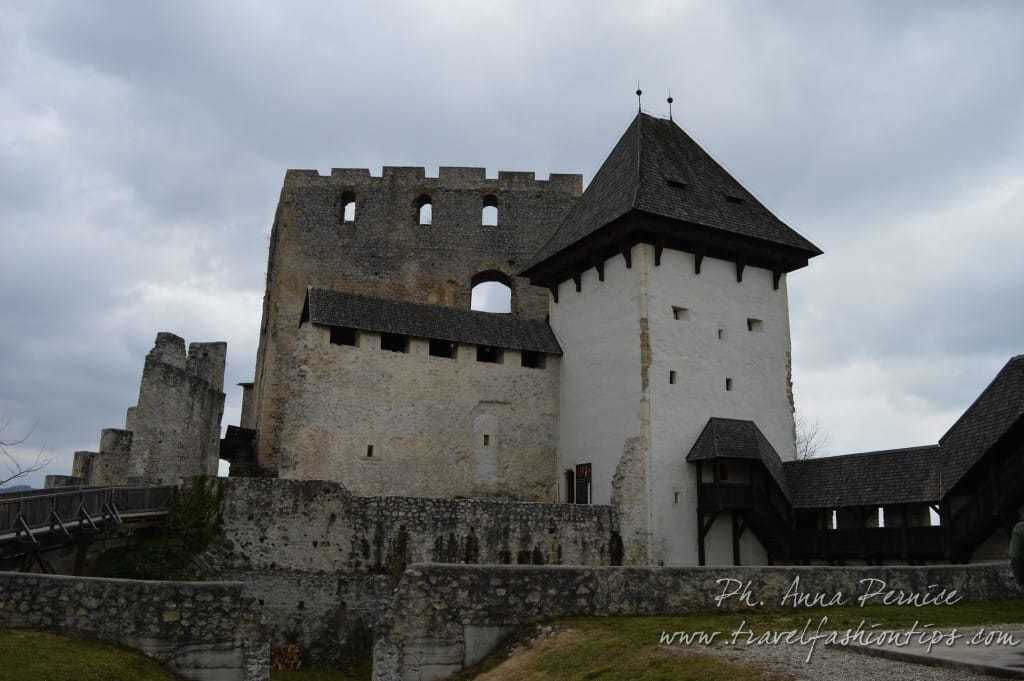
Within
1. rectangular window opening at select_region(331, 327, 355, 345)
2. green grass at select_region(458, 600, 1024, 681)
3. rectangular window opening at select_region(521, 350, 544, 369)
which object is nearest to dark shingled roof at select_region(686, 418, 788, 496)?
rectangular window opening at select_region(521, 350, 544, 369)

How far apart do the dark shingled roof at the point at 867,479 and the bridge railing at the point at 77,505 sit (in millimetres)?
15394

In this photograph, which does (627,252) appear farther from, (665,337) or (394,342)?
(394,342)

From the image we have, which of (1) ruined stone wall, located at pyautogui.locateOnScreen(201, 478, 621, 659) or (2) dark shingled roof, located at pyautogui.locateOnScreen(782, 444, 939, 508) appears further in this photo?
(2) dark shingled roof, located at pyautogui.locateOnScreen(782, 444, 939, 508)

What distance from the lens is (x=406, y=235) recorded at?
3559cm

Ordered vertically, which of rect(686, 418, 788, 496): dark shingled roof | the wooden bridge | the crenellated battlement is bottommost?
the wooden bridge

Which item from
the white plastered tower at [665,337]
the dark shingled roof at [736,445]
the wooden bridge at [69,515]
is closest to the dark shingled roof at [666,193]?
the white plastered tower at [665,337]

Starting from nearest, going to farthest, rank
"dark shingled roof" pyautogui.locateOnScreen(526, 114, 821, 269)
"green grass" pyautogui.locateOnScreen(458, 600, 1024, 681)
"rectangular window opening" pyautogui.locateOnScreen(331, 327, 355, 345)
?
"green grass" pyautogui.locateOnScreen(458, 600, 1024, 681), "rectangular window opening" pyautogui.locateOnScreen(331, 327, 355, 345), "dark shingled roof" pyautogui.locateOnScreen(526, 114, 821, 269)

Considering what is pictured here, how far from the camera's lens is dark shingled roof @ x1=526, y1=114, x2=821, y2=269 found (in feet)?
80.7

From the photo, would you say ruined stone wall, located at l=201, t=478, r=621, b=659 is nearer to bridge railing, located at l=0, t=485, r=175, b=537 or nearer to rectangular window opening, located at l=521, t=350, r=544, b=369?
bridge railing, located at l=0, t=485, r=175, b=537

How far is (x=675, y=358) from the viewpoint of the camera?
23.5 metres

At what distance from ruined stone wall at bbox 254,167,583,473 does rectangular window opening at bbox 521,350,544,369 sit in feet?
26.9

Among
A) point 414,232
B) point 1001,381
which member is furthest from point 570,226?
point 1001,381

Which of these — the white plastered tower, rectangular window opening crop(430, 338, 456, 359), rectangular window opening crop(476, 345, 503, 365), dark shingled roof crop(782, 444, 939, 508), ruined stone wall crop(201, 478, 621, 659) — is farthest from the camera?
rectangular window opening crop(476, 345, 503, 365)

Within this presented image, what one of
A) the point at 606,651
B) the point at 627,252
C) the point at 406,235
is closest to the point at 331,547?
the point at 606,651
